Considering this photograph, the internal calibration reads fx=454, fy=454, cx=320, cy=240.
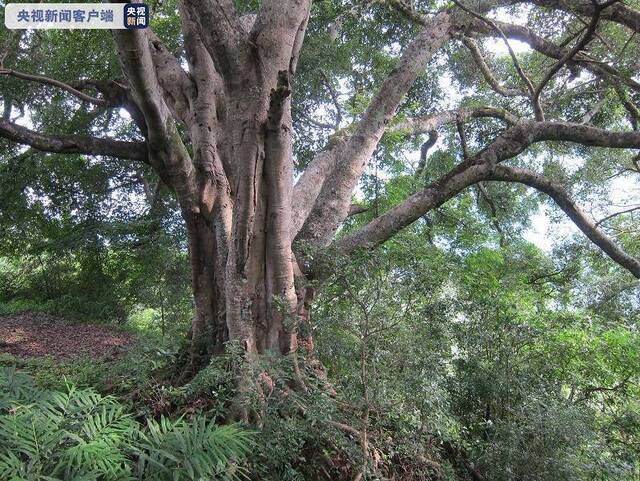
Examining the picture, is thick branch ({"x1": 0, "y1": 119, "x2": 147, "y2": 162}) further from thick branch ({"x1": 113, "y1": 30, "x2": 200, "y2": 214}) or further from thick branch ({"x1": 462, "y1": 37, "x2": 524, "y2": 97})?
thick branch ({"x1": 462, "y1": 37, "x2": 524, "y2": 97})

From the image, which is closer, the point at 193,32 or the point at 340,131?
the point at 193,32

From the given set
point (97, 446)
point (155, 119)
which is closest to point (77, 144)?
point (155, 119)

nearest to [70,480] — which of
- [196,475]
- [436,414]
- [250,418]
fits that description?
[196,475]

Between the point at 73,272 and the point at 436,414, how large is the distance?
9151 millimetres

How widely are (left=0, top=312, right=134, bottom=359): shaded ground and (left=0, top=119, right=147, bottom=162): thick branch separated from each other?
2231mm

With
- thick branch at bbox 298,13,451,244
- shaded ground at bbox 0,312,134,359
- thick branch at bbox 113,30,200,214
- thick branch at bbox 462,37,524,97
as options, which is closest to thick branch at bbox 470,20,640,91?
thick branch at bbox 462,37,524,97

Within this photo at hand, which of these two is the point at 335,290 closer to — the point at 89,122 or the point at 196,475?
the point at 196,475

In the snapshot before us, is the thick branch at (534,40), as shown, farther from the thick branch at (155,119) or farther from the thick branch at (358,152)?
the thick branch at (155,119)

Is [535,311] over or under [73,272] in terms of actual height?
under

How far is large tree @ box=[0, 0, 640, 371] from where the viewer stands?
3.00 metres

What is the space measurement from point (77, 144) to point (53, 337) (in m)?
3.89

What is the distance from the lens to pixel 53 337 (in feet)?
22.5

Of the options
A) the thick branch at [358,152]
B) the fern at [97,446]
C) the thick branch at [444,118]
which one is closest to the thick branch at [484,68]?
the thick branch at [444,118]

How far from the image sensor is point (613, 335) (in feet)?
Result: 13.0
